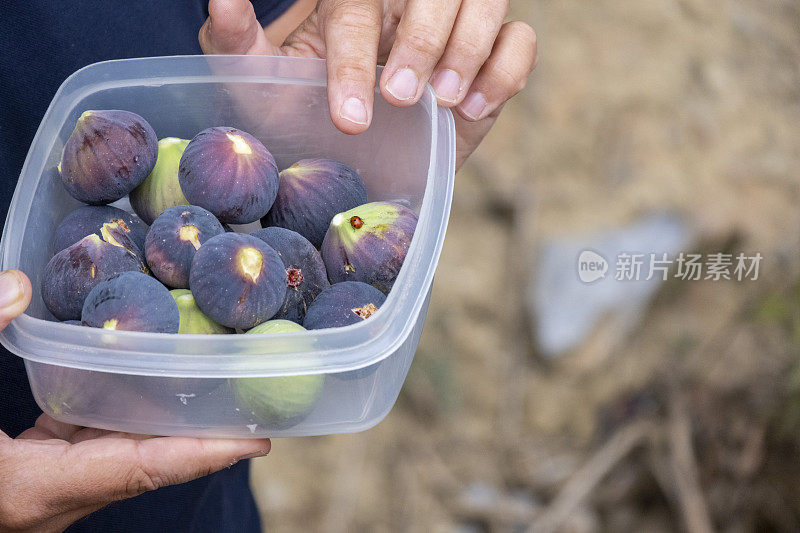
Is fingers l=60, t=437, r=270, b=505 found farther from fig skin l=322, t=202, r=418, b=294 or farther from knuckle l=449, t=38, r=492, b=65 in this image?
knuckle l=449, t=38, r=492, b=65

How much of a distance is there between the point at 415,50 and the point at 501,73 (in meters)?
0.13

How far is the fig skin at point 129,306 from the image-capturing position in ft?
2.08

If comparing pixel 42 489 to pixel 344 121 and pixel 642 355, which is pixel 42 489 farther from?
pixel 642 355

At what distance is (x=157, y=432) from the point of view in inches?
Answer: 27.2

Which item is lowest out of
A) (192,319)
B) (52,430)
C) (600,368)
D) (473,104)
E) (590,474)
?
(590,474)

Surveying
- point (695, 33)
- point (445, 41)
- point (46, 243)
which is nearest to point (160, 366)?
point (46, 243)

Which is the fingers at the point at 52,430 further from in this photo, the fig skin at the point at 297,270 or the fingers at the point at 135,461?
the fig skin at the point at 297,270

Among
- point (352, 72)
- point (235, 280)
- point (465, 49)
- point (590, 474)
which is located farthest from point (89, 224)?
point (590, 474)

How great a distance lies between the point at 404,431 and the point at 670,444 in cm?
69

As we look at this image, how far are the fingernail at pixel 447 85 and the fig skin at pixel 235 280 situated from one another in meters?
0.28

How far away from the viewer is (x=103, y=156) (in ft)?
2.48

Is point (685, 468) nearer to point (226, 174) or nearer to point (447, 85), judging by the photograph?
point (447, 85)

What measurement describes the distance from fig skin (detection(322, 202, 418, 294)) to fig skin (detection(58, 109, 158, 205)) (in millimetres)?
223

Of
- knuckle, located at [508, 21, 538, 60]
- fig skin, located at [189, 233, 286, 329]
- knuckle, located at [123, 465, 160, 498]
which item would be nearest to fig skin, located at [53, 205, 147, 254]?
fig skin, located at [189, 233, 286, 329]
